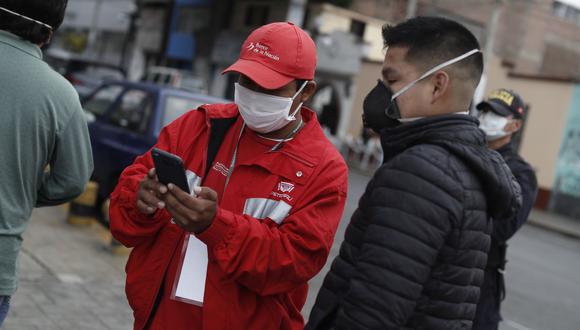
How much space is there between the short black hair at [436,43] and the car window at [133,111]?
5.89 meters

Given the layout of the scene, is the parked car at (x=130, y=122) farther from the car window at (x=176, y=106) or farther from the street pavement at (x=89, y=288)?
the street pavement at (x=89, y=288)

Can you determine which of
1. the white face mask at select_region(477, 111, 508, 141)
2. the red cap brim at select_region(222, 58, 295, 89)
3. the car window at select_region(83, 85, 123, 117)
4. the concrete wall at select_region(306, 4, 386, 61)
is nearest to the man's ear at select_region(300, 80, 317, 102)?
the red cap brim at select_region(222, 58, 295, 89)

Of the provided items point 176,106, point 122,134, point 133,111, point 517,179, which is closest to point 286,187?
point 517,179

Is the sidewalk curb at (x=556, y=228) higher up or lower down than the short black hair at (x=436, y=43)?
lower down

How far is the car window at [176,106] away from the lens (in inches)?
312

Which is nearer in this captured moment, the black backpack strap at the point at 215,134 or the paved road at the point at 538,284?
the black backpack strap at the point at 215,134

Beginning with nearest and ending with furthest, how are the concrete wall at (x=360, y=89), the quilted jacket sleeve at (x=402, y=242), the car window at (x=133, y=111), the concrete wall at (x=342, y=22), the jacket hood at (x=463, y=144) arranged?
the quilted jacket sleeve at (x=402, y=242)
the jacket hood at (x=463, y=144)
the car window at (x=133, y=111)
the concrete wall at (x=360, y=89)
the concrete wall at (x=342, y=22)

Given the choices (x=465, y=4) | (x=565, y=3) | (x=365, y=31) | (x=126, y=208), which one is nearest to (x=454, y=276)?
(x=126, y=208)

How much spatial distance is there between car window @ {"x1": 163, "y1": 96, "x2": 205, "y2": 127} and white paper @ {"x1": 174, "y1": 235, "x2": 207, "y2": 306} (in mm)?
5603

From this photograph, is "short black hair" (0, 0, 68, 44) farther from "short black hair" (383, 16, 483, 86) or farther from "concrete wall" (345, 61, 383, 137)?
"concrete wall" (345, 61, 383, 137)

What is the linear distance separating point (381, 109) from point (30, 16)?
4.12 ft

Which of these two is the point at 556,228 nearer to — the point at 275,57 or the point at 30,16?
the point at 275,57

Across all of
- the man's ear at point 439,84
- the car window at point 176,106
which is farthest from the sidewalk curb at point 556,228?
the man's ear at point 439,84

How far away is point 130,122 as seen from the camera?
8141mm
